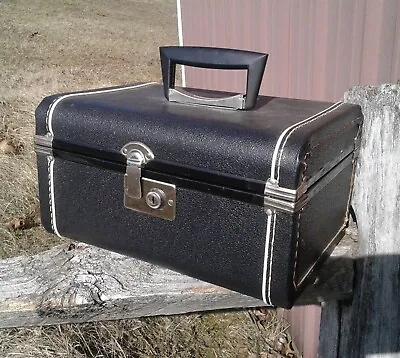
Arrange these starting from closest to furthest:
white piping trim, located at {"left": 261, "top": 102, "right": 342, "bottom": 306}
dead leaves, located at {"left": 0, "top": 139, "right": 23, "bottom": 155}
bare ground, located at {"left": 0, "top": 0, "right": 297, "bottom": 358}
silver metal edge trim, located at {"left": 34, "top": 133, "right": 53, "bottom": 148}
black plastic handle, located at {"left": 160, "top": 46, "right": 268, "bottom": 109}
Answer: white piping trim, located at {"left": 261, "top": 102, "right": 342, "bottom": 306} → black plastic handle, located at {"left": 160, "top": 46, "right": 268, "bottom": 109} → silver metal edge trim, located at {"left": 34, "top": 133, "right": 53, "bottom": 148} → bare ground, located at {"left": 0, "top": 0, "right": 297, "bottom": 358} → dead leaves, located at {"left": 0, "top": 139, "right": 23, "bottom": 155}

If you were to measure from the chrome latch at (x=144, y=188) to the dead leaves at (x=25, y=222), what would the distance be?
201 cm

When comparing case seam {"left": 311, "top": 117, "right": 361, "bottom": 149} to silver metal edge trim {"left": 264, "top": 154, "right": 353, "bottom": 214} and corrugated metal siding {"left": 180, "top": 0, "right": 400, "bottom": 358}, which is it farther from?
corrugated metal siding {"left": 180, "top": 0, "right": 400, "bottom": 358}

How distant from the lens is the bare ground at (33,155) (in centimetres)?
211

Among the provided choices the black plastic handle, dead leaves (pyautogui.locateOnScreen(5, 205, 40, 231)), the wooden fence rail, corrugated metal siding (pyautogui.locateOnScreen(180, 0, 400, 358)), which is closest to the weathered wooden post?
the wooden fence rail

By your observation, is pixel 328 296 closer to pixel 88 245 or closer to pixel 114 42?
pixel 88 245

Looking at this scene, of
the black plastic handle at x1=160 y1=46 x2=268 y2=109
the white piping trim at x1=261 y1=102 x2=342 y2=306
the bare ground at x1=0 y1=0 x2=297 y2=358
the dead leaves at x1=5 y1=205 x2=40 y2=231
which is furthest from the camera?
the dead leaves at x1=5 y1=205 x2=40 y2=231

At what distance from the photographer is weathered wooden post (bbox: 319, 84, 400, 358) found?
103 centimetres

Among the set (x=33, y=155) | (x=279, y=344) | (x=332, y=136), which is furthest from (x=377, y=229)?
(x=33, y=155)

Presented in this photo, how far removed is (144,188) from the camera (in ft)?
3.26

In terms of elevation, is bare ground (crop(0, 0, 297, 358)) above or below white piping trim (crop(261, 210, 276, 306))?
below

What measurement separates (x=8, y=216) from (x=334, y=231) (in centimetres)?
224

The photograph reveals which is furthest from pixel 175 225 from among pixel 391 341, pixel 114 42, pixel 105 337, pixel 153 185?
pixel 114 42

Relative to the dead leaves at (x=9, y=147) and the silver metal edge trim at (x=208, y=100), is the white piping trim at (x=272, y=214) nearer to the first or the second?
the silver metal edge trim at (x=208, y=100)

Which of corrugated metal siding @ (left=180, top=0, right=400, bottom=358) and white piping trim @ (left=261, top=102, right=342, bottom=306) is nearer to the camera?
white piping trim @ (left=261, top=102, right=342, bottom=306)
